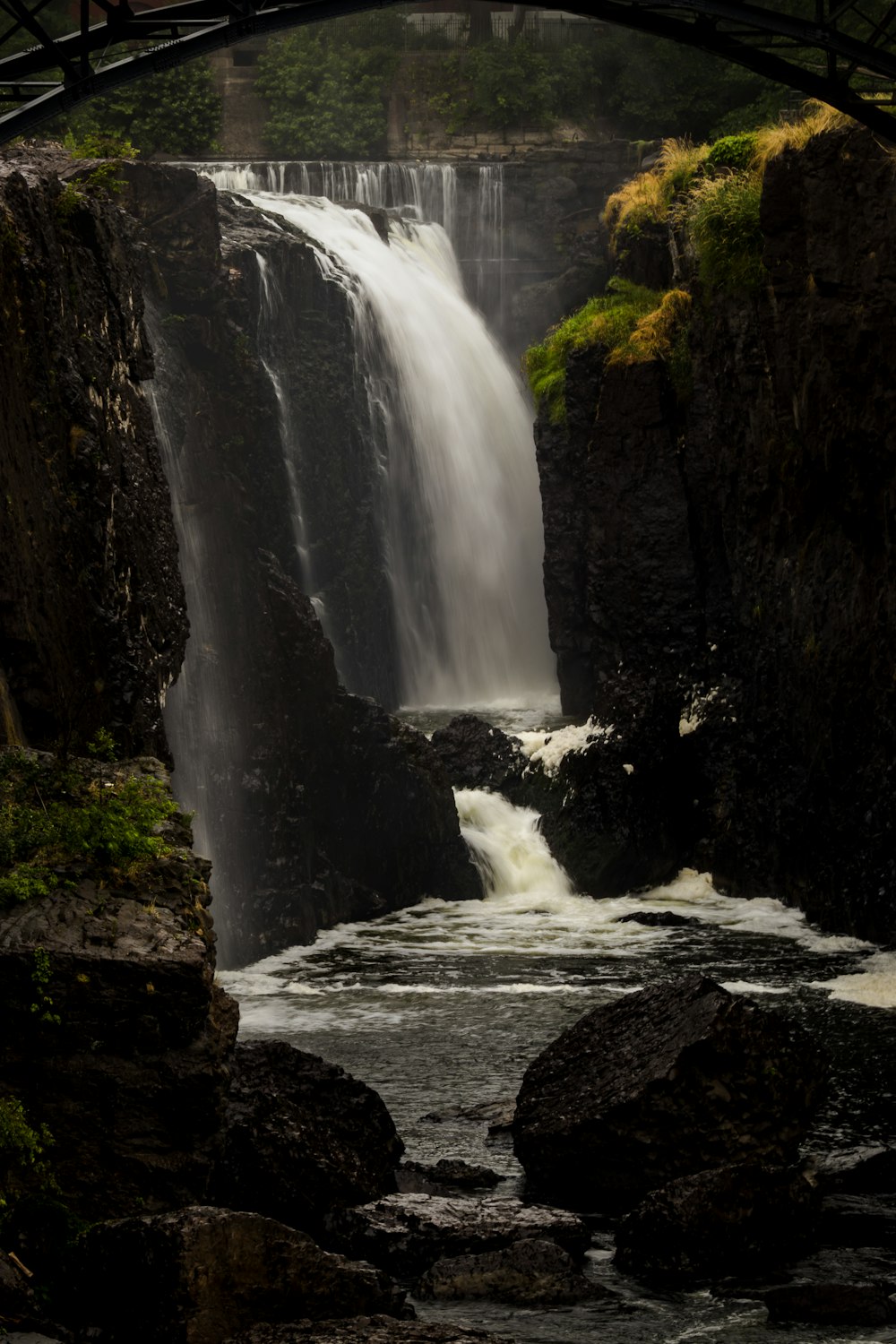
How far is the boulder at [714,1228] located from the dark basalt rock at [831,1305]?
513 mm

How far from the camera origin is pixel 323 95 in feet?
145

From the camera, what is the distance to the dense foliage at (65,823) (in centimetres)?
948

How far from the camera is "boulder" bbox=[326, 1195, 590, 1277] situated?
1041cm

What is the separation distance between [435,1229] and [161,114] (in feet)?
119

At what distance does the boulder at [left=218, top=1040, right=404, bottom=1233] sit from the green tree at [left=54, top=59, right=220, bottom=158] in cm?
3294

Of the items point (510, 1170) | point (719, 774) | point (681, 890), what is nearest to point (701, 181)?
point (719, 774)

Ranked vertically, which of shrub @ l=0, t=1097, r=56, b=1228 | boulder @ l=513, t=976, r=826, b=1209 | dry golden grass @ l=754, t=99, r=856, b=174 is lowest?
boulder @ l=513, t=976, r=826, b=1209

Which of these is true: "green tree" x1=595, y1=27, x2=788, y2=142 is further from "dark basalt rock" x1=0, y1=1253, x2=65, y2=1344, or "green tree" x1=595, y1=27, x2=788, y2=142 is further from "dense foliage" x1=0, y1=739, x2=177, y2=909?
"dark basalt rock" x1=0, y1=1253, x2=65, y2=1344

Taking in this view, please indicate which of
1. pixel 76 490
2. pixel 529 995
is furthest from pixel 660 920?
pixel 76 490

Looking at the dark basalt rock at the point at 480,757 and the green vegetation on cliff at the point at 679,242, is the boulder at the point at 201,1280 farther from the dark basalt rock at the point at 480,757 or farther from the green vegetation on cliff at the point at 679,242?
the dark basalt rock at the point at 480,757

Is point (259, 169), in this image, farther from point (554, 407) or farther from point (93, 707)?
point (93, 707)

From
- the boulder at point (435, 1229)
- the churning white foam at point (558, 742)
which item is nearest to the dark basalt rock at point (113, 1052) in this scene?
the boulder at point (435, 1229)

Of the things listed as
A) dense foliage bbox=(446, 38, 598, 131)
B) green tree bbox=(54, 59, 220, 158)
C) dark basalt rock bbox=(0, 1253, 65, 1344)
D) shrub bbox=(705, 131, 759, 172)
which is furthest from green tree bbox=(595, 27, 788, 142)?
dark basalt rock bbox=(0, 1253, 65, 1344)

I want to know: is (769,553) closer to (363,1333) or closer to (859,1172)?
(859,1172)
